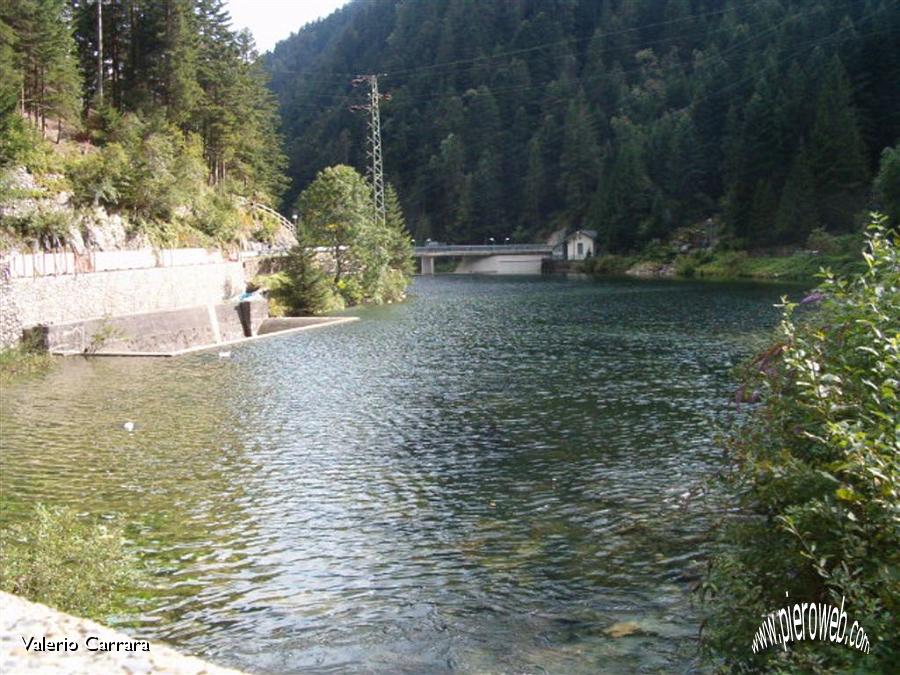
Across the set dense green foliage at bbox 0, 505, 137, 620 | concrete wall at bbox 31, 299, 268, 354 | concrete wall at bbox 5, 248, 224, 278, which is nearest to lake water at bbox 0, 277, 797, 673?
dense green foliage at bbox 0, 505, 137, 620

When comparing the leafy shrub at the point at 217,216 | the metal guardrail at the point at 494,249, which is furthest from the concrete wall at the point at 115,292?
the metal guardrail at the point at 494,249

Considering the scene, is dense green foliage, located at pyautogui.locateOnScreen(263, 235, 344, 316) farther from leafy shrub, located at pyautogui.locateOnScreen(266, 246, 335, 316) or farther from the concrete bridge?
the concrete bridge

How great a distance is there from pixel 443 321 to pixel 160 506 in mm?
31854

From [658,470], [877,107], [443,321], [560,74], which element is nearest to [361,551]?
[658,470]

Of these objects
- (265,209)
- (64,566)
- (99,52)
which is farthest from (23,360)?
(265,209)

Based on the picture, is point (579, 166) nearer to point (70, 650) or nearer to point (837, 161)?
point (837, 161)

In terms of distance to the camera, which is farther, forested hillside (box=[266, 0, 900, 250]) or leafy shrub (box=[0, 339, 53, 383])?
forested hillside (box=[266, 0, 900, 250])

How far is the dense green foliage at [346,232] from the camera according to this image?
184 ft

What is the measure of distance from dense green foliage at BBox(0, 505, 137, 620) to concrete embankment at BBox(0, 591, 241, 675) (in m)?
1.26

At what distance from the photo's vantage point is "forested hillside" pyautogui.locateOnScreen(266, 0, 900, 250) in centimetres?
8194

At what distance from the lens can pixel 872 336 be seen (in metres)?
→ 7.25

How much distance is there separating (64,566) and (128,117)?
43.8 m

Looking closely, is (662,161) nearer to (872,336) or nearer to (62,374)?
(62,374)

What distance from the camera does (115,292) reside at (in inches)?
1371
